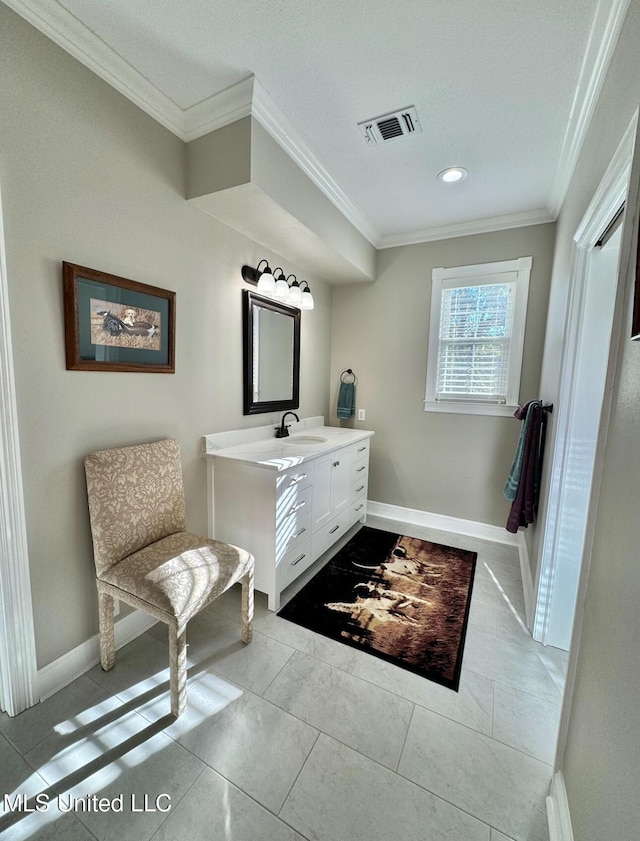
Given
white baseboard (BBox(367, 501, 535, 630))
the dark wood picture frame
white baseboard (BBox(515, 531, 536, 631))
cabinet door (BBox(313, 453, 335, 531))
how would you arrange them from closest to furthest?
the dark wood picture frame → white baseboard (BBox(515, 531, 536, 631)) → cabinet door (BBox(313, 453, 335, 531)) → white baseboard (BBox(367, 501, 535, 630))

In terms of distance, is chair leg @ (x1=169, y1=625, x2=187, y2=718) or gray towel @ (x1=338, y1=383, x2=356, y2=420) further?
gray towel @ (x1=338, y1=383, x2=356, y2=420)

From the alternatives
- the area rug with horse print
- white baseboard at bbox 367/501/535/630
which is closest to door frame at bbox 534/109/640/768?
the area rug with horse print

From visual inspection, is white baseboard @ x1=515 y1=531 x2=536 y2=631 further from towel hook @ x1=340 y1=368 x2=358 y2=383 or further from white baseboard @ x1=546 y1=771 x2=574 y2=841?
towel hook @ x1=340 y1=368 x2=358 y2=383

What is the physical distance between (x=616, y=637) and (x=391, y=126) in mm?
2269

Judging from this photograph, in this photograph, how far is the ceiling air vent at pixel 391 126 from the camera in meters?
1.68

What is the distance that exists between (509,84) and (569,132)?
48 centimetres

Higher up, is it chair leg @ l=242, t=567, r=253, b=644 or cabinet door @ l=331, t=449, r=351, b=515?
cabinet door @ l=331, t=449, r=351, b=515

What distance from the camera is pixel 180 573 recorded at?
56.7 inches

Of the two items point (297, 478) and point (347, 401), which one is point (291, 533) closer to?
point (297, 478)

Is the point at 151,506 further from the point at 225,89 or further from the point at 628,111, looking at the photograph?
the point at 628,111

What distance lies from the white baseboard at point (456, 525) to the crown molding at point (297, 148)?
8.44 feet

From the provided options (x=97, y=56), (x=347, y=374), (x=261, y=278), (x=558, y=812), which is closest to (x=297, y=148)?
(x=261, y=278)

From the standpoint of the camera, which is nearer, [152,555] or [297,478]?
[152,555]

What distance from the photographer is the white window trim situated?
8.81ft
